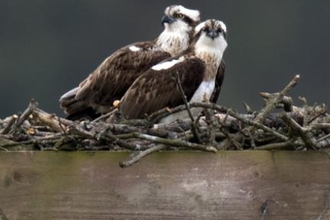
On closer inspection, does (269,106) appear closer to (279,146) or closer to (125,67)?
(279,146)

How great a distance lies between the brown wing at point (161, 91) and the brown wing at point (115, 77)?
50 centimetres

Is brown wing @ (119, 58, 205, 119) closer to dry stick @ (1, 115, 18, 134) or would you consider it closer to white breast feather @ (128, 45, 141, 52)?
white breast feather @ (128, 45, 141, 52)

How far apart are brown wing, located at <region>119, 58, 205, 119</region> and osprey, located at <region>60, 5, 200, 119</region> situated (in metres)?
0.51

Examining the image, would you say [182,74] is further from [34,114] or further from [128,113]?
[34,114]

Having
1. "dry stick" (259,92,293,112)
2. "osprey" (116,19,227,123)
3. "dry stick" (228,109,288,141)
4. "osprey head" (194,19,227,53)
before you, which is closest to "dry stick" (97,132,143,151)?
"dry stick" (228,109,288,141)

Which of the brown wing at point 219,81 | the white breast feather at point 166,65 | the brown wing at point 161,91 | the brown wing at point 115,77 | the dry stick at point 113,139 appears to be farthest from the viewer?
the brown wing at point 115,77

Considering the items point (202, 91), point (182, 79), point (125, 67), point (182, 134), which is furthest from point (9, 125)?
point (125, 67)

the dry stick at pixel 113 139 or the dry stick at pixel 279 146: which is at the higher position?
the dry stick at pixel 113 139

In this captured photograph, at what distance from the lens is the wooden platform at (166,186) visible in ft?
8.20

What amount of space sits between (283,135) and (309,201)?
23 centimetres

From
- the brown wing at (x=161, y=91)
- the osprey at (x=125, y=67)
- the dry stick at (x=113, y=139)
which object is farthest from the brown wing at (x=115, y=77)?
the dry stick at (x=113, y=139)

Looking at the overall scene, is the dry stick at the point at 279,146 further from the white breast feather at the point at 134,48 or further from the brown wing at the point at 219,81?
the white breast feather at the point at 134,48

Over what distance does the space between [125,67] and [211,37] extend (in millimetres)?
660

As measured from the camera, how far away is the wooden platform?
98.4 inches
